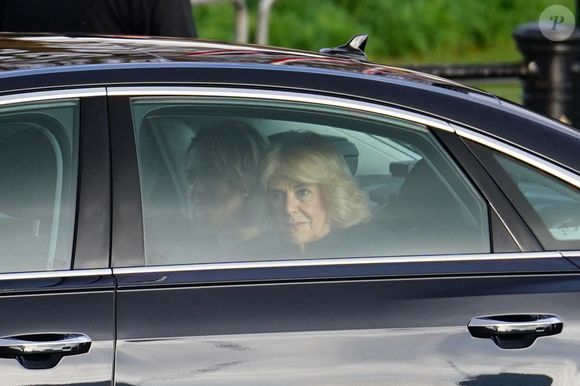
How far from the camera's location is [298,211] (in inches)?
122

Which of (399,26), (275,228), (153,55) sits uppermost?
(399,26)

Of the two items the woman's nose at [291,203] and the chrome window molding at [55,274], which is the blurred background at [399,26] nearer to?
the woman's nose at [291,203]

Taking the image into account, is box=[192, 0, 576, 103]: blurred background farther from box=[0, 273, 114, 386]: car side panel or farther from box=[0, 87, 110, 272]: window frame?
box=[0, 273, 114, 386]: car side panel

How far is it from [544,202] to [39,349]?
116 cm

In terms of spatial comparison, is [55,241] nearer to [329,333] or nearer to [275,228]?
[275,228]

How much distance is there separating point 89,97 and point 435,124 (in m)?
0.78

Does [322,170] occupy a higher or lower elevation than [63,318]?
higher

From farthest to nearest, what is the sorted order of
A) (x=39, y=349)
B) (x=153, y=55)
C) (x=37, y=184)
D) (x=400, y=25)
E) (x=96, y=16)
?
(x=400, y=25) < (x=96, y=16) < (x=153, y=55) < (x=37, y=184) < (x=39, y=349)

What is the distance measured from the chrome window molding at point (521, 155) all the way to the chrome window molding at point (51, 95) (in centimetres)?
80

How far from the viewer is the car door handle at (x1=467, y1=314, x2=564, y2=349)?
2926 millimetres

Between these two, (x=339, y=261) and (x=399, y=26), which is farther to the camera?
(x=399, y=26)

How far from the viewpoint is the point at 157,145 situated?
3059 mm

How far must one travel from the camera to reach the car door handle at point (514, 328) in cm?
293

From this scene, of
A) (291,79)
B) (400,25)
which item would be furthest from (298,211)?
(400,25)
